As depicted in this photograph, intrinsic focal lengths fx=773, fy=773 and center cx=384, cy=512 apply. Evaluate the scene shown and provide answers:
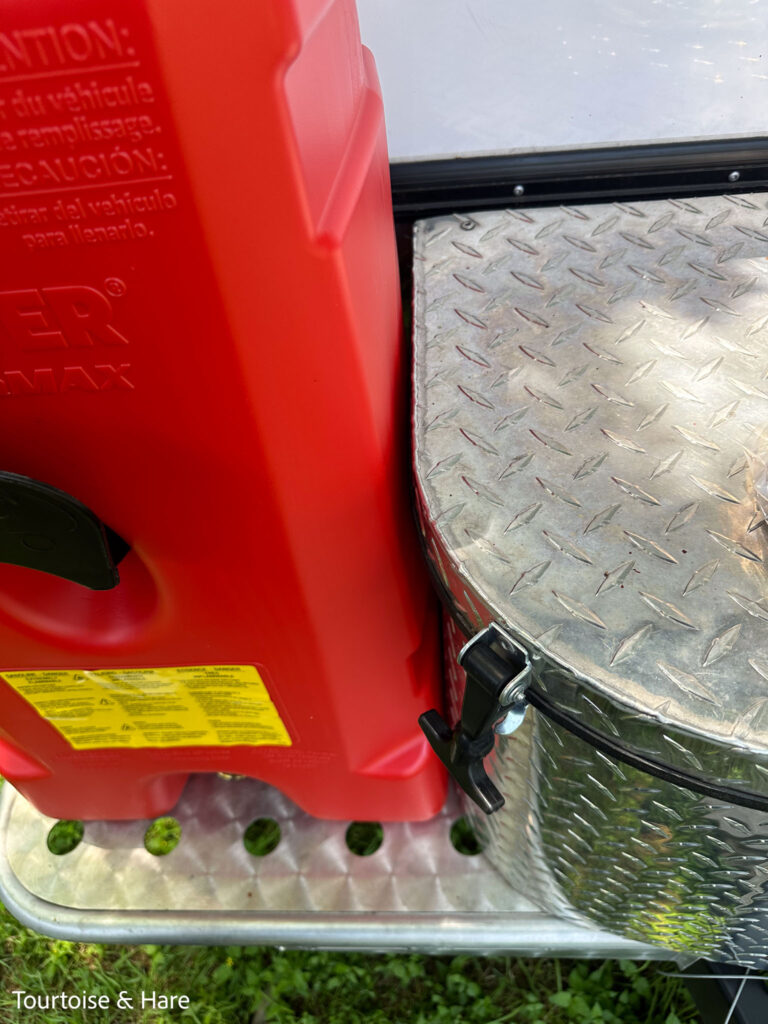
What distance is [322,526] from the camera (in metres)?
0.67

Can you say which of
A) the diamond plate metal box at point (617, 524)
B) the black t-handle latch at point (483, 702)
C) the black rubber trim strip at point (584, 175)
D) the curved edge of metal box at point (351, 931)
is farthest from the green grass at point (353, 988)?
the black rubber trim strip at point (584, 175)

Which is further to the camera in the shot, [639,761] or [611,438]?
[611,438]

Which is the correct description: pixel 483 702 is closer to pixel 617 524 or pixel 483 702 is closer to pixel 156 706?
pixel 617 524

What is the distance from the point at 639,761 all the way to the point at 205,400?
427 millimetres

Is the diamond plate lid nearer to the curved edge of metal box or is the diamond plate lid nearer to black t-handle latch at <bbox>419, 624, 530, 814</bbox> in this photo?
black t-handle latch at <bbox>419, 624, 530, 814</bbox>

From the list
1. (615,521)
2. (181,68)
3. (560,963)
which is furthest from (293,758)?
(181,68)

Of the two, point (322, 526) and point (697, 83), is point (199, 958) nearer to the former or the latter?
point (322, 526)

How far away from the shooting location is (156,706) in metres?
0.88

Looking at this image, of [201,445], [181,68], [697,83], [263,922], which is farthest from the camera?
[263,922]

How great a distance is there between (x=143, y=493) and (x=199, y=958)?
976mm

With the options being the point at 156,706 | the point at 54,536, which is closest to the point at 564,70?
the point at 54,536

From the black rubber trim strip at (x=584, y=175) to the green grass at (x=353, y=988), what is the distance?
112 centimetres

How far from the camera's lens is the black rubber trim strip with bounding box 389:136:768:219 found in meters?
0.94

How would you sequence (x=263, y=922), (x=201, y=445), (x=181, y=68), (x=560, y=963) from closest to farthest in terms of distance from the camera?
1. (x=181, y=68)
2. (x=201, y=445)
3. (x=263, y=922)
4. (x=560, y=963)
